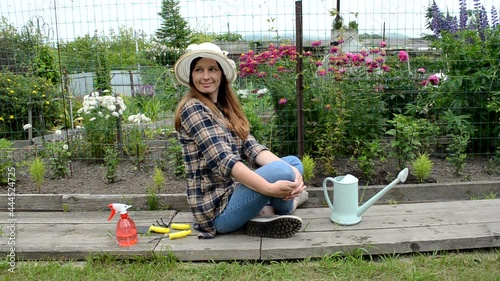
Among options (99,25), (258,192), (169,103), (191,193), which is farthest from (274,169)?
(169,103)

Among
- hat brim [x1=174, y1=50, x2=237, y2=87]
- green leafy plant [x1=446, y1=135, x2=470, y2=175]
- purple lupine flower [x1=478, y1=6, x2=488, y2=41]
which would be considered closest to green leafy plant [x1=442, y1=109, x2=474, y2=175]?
green leafy plant [x1=446, y1=135, x2=470, y2=175]

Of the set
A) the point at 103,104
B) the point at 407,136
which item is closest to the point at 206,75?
the point at 407,136

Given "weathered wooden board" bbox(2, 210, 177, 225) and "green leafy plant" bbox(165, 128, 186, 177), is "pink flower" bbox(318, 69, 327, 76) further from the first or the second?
"weathered wooden board" bbox(2, 210, 177, 225)

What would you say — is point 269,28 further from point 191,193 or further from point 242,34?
point 191,193

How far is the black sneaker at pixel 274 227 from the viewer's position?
2.32m

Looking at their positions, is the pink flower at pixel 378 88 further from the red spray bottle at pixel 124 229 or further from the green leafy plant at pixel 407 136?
the red spray bottle at pixel 124 229

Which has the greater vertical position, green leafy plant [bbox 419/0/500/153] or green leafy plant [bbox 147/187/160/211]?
green leafy plant [bbox 419/0/500/153]

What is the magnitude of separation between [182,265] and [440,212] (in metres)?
1.67

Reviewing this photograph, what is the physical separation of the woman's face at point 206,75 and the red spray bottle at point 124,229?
77 cm

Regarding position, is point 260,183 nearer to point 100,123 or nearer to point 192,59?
point 192,59

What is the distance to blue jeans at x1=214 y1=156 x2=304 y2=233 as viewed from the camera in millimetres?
2129

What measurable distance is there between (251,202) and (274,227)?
252mm

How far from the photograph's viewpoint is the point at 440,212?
8.96 feet

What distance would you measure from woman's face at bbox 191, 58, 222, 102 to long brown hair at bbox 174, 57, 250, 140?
1.0 inches
